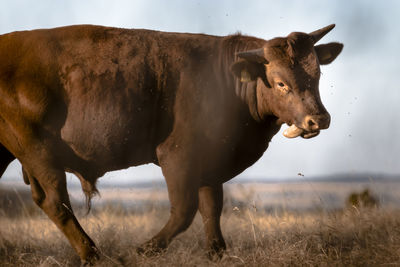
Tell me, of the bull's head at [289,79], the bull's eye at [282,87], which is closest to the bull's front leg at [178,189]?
the bull's head at [289,79]

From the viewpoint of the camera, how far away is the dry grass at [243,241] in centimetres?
544

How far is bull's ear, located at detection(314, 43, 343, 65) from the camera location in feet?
20.8

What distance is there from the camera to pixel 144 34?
6.20m

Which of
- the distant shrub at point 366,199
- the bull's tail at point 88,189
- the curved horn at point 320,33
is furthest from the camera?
the distant shrub at point 366,199

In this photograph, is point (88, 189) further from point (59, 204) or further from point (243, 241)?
point (243, 241)

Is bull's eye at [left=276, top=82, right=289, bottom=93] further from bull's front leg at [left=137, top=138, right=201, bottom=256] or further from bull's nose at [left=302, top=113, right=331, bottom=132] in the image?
bull's front leg at [left=137, top=138, right=201, bottom=256]

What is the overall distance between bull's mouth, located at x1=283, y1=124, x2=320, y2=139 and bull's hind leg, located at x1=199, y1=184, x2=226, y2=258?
1261 millimetres

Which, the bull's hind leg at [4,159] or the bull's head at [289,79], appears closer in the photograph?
the bull's head at [289,79]

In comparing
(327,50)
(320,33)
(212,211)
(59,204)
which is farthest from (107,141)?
(327,50)

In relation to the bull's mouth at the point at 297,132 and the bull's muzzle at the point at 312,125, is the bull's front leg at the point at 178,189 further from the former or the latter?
the bull's muzzle at the point at 312,125

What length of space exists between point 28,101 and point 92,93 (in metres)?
0.72

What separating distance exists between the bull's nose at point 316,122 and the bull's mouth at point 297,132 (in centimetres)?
15

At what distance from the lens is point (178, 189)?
561 cm

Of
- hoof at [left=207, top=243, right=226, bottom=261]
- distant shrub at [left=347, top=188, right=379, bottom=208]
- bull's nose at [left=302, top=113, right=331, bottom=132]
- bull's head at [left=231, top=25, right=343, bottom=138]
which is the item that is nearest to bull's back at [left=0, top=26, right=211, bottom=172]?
bull's head at [left=231, top=25, right=343, bottom=138]
